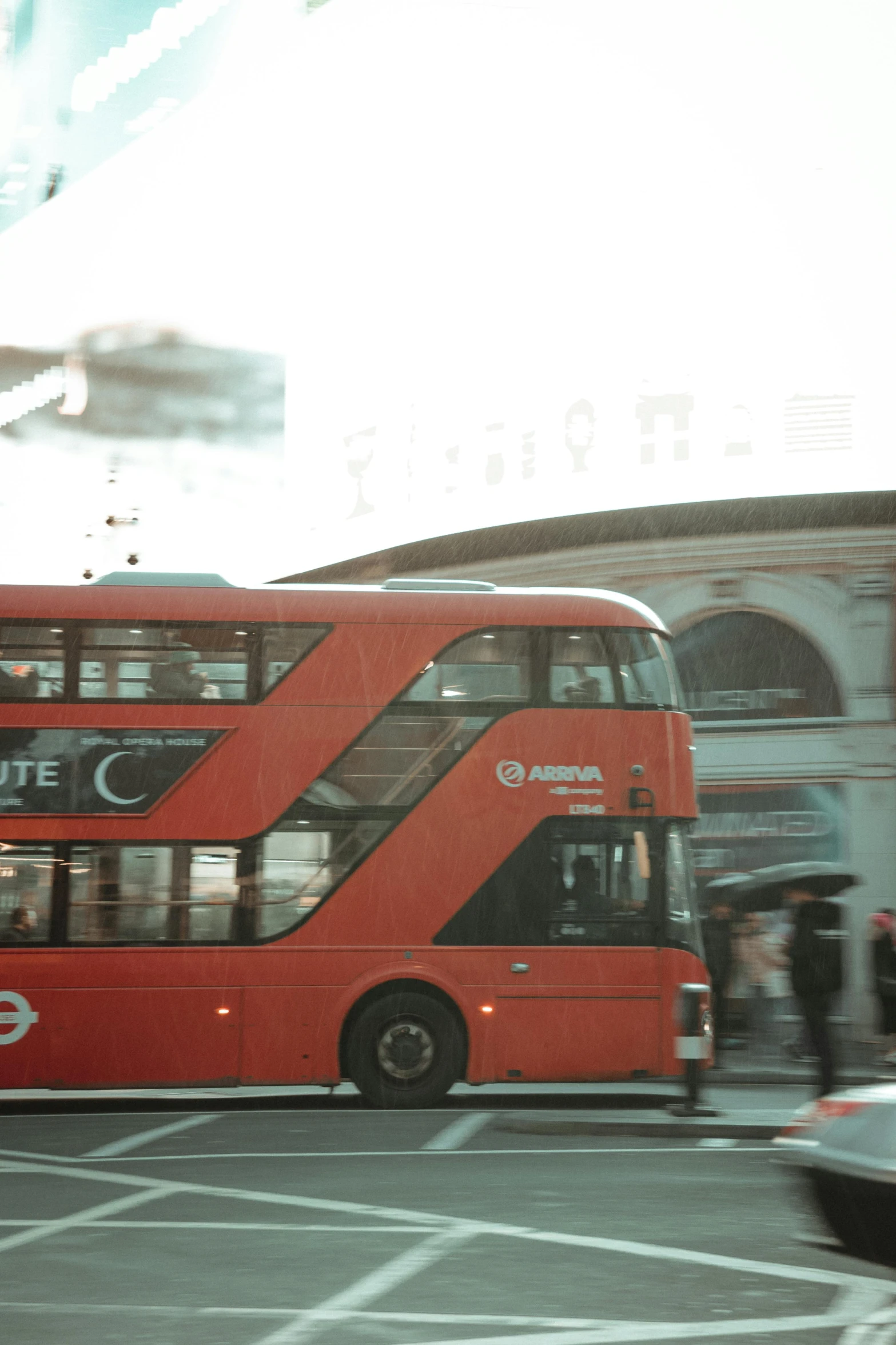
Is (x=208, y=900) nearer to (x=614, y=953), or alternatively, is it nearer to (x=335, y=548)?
(x=614, y=953)

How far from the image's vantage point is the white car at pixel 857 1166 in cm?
486

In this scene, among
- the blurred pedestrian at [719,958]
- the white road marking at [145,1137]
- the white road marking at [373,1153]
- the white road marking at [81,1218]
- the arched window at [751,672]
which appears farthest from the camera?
the arched window at [751,672]

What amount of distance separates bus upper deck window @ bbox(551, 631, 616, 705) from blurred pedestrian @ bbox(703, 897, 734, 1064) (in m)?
4.25

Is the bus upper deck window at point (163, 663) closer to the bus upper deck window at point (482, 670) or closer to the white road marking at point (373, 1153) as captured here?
the bus upper deck window at point (482, 670)

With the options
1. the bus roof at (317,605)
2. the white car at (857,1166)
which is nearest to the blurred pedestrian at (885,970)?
the bus roof at (317,605)

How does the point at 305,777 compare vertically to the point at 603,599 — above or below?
below

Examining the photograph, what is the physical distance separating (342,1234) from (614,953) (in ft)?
18.5

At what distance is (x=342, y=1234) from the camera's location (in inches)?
261

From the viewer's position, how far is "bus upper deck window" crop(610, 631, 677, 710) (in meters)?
12.2

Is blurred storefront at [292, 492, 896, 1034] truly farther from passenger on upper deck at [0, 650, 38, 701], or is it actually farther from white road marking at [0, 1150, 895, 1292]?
white road marking at [0, 1150, 895, 1292]

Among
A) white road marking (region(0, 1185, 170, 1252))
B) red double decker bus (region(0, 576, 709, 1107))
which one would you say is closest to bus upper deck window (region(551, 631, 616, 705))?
red double decker bus (region(0, 576, 709, 1107))

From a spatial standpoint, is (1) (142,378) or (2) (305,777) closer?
(2) (305,777)

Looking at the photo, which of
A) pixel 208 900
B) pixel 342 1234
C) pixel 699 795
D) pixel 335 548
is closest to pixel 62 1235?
pixel 342 1234

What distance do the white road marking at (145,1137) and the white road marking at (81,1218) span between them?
5.11 ft
